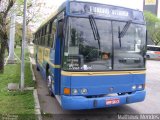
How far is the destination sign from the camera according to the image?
259 inches

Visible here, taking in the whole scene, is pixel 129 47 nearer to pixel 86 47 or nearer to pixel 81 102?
pixel 86 47

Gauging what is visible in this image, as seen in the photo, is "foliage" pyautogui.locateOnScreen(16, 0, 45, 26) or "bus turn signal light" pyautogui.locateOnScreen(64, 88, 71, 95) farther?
"foliage" pyautogui.locateOnScreen(16, 0, 45, 26)

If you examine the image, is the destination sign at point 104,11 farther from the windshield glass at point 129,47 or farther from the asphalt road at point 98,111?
the asphalt road at point 98,111

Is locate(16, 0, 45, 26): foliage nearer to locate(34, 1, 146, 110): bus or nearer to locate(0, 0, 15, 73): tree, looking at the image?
locate(0, 0, 15, 73): tree

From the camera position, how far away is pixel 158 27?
2258 inches

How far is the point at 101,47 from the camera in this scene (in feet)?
22.0

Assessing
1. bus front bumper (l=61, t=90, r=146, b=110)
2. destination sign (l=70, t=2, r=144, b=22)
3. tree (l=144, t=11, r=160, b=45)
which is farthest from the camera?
tree (l=144, t=11, r=160, b=45)

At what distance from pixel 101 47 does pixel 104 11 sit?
92 cm

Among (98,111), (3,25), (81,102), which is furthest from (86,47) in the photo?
(3,25)

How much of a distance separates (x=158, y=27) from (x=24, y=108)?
176 feet

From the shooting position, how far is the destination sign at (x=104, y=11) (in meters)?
6.58

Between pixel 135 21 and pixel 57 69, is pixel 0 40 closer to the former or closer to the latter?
pixel 57 69

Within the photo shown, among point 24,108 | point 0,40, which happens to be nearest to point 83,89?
point 24,108

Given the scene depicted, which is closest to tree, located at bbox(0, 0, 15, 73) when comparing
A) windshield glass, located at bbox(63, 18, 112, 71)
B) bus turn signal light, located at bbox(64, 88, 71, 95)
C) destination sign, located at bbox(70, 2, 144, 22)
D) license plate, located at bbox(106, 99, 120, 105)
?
destination sign, located at bbox(70, 2, 144, 22)
